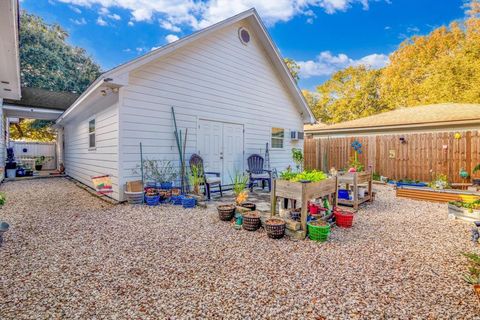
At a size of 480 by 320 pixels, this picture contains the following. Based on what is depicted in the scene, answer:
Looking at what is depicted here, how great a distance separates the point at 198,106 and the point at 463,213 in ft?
19.1

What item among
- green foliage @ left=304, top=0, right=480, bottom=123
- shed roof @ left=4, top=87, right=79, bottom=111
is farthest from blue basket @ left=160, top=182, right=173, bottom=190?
green foliage @ left=304, top=0, right=480, bottom=123

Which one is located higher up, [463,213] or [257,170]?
[257,170]

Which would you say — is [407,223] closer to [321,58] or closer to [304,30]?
[304,30]

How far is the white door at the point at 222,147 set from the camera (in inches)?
258

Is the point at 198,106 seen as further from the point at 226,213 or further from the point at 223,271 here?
the point at 223,271

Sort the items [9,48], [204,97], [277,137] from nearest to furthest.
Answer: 1. [9,48]
2. [204,97]
3. [277,137]

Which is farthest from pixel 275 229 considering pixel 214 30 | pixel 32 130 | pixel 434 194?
pixel 32 130

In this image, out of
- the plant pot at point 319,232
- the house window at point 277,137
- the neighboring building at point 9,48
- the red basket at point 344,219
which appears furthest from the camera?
the house window at point 277,137

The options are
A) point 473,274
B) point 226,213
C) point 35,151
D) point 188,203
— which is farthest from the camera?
point 35,151

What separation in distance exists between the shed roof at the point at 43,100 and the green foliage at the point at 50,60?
226 inches

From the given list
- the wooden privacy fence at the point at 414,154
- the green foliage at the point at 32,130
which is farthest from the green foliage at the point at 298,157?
the green foliage at the point at 32,130

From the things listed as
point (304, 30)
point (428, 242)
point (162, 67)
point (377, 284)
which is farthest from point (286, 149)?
point (304, 30)

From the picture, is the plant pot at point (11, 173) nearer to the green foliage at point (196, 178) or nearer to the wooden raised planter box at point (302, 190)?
the green foliage at point (196, 178)

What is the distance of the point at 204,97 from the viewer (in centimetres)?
652
